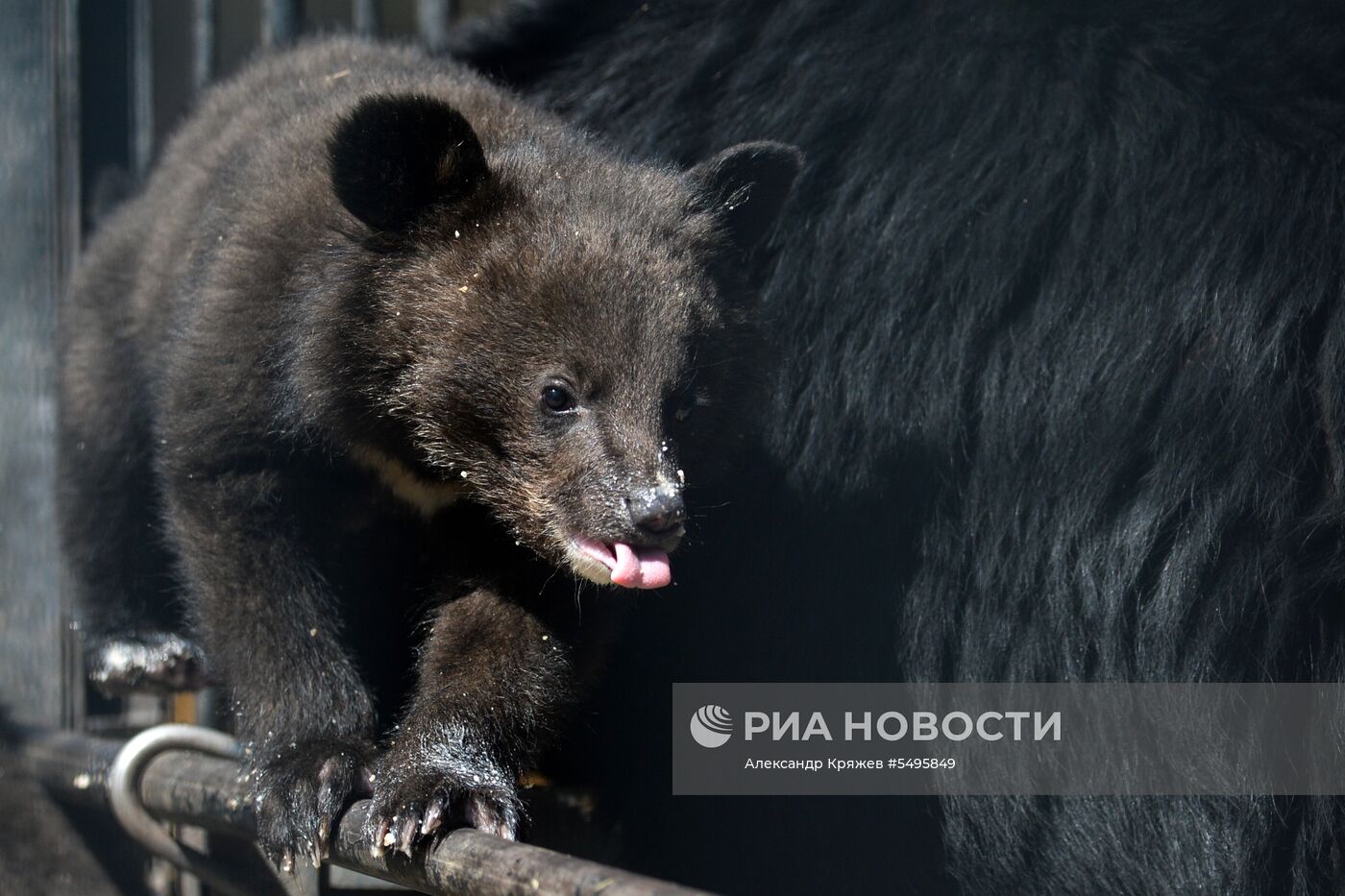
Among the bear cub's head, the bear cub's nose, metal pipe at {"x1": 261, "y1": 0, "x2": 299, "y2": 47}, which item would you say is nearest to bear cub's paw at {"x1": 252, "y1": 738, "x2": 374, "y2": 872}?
the bear cub's head

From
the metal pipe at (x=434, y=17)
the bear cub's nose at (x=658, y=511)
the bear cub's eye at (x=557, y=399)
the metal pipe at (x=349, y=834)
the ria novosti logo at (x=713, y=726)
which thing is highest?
the metal pipe at (x=434, y=17)

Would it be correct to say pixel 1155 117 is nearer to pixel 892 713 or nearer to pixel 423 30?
pixel 892 713

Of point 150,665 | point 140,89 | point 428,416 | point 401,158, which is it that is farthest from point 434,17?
point 428,416

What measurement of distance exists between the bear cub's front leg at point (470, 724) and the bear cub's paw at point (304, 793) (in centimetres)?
5

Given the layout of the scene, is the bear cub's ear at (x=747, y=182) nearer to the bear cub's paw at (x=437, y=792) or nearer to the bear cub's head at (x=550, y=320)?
the bear cub's head at (x=550, y=320)

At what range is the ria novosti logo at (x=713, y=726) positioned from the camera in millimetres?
2791

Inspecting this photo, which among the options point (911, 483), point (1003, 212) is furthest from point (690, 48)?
point (911, 483)

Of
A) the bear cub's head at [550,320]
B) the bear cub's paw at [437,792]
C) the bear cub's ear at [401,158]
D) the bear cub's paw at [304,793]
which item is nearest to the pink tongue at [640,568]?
the bear cub's head at [550,320]

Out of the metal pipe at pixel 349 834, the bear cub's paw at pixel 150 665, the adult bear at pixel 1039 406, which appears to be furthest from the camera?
the bear cub's paw at pixel 150 665

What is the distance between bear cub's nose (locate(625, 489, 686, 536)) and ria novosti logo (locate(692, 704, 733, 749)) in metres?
0.77

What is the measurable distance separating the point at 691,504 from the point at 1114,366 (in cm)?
74

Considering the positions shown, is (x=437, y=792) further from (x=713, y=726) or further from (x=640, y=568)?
(x=713, y=726)

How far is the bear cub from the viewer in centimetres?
225

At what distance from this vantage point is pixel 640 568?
2.14 metres
